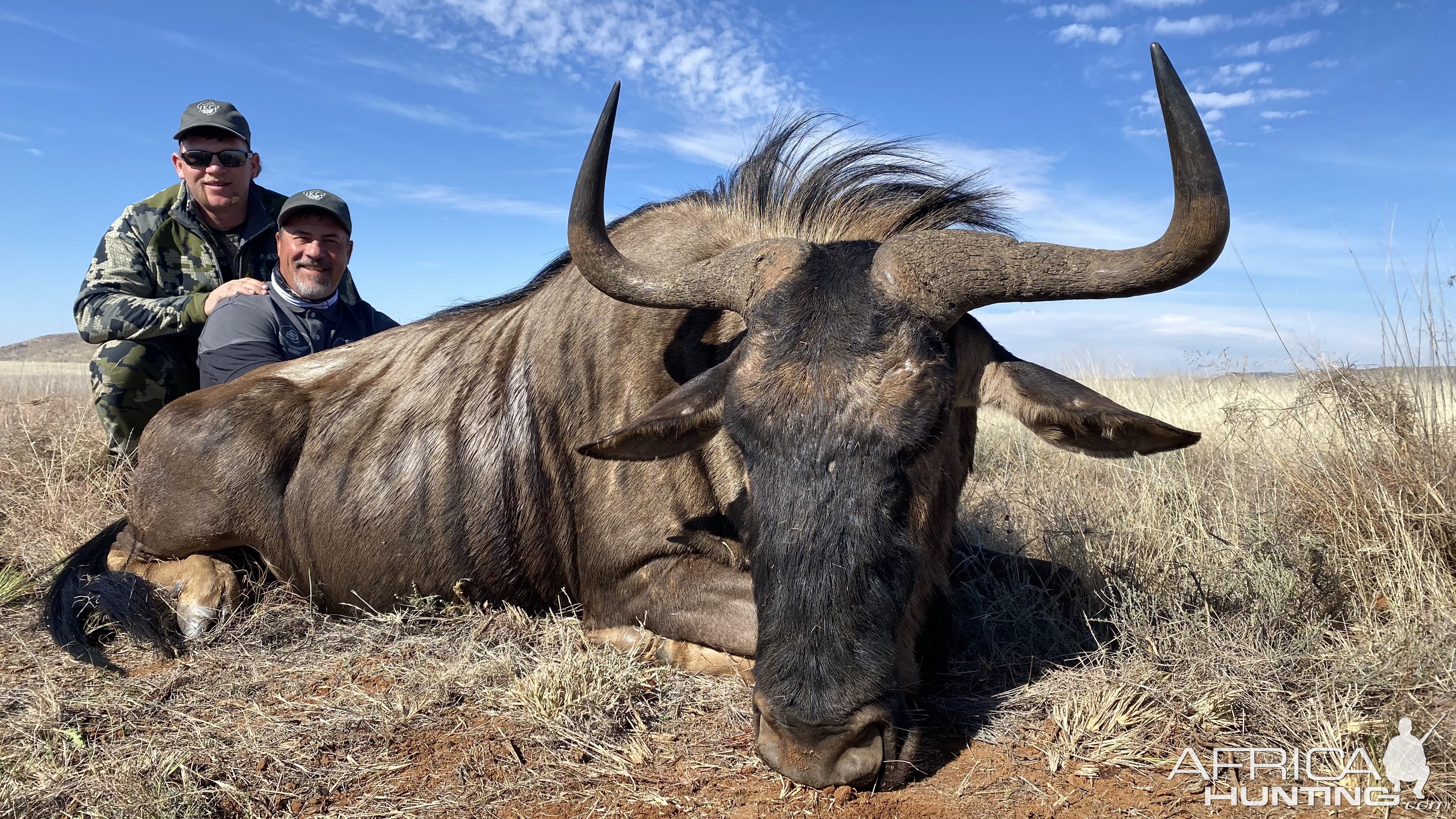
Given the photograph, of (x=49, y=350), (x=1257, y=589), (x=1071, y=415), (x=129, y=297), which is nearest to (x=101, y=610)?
(x=129, y=297)

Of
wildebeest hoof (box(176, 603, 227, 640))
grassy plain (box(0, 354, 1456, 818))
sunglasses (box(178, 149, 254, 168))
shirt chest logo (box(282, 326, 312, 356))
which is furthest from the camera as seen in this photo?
sunglasses (box(178, 149, 254, 168))

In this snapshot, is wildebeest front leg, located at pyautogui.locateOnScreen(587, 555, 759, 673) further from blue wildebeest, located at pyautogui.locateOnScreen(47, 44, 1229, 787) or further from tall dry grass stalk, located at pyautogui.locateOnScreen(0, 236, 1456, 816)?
tall dry grass stalk, located at pyautogui.locateOnScreen(0, 236, 1456, 816)

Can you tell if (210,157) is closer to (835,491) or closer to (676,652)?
(676,652)

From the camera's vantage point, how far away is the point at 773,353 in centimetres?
297

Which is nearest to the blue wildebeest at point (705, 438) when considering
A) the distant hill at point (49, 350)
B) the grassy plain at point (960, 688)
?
the grassy plain at point (960, 688)

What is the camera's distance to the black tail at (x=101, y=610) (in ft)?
13.1

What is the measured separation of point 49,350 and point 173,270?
263 feet

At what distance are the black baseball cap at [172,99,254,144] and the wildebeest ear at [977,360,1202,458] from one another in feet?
20.6

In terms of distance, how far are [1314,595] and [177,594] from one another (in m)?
5.66

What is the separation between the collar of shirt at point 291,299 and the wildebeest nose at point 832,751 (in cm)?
504

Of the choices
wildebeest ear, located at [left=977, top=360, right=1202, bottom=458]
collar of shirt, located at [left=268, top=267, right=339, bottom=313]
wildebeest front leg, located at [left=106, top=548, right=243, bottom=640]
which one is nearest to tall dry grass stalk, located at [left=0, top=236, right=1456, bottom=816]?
wildebeest front leg, located at [left=106, top=548, right=243, bottom=640]

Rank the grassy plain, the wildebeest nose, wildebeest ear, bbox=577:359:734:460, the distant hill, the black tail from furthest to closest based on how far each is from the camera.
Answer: the distant hill
the black tail
wildebeest ear, bbox=577:359:734:460
the grassy plain
the wildebeest nose

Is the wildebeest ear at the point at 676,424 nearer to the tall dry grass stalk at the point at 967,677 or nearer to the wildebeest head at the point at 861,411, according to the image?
the wildebeest head at the point at 861,411

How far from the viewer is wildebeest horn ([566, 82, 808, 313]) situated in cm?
332
